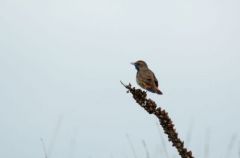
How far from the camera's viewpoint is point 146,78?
7.93 meters

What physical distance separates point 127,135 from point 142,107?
8.56 feet

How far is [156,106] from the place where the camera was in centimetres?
632

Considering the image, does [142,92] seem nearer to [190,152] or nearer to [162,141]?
[190,152]

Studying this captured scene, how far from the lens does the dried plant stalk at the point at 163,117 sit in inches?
228

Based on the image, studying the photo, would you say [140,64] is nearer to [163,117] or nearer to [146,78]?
[146,78]

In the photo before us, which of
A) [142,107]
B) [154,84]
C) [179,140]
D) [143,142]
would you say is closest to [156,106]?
[142,107]

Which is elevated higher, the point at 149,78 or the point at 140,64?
the point at 140,64

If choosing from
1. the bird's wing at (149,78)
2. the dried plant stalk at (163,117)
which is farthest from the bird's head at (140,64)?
the dried plant stalk at (163,117)

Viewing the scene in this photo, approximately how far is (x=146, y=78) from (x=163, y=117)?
1.87m

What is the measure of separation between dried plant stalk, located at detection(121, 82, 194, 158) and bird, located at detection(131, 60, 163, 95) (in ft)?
3.21

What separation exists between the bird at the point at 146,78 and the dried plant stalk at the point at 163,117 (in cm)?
98

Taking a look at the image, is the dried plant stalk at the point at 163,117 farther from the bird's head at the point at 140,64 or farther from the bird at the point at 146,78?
the bird's head at the point at 140,64

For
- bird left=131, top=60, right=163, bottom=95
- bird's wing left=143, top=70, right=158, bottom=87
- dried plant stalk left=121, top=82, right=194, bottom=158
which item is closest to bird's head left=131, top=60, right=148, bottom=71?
bird left=131, top=60, right=163, bottom=95

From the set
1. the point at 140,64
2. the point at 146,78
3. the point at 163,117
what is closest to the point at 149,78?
the point at 146,78
